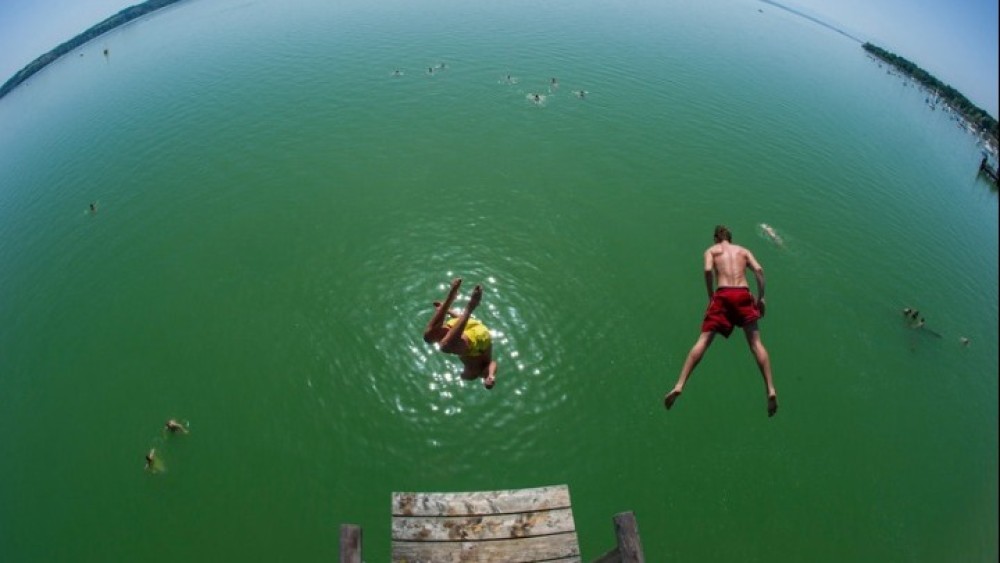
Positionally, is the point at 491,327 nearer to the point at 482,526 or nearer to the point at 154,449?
the point at 482,526

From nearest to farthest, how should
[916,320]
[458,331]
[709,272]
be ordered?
[458,331] < [709,272] < [916,320]

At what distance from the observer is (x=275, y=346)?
17.0m

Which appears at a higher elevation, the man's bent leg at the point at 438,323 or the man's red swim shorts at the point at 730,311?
the man's bent leg at the point at 438,323

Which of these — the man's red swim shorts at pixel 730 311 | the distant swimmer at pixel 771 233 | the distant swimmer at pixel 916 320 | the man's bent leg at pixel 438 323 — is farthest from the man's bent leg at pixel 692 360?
the distant swimmer at pixel 771 233

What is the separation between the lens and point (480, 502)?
7.11 m

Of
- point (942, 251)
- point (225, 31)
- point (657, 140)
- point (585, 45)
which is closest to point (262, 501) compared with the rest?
point (657, 140)

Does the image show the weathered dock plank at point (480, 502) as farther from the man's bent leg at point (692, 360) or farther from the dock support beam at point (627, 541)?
the man's bent leg at point (692, 360)

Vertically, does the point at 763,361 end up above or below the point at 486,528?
above

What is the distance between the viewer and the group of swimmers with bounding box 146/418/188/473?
13.8m

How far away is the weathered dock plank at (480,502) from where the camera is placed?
702 cm

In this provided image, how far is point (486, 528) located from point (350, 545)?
1944mm

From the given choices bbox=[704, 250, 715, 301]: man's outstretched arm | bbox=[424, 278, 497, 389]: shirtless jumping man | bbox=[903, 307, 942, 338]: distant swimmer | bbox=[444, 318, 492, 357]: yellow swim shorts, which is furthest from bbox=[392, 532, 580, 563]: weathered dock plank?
bbox=[903, 307, 942, 338]: distant swimmer

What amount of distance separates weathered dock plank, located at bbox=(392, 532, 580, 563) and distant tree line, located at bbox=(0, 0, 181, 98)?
104 metres

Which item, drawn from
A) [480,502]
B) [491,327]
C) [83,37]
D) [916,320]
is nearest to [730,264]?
[480,502]
